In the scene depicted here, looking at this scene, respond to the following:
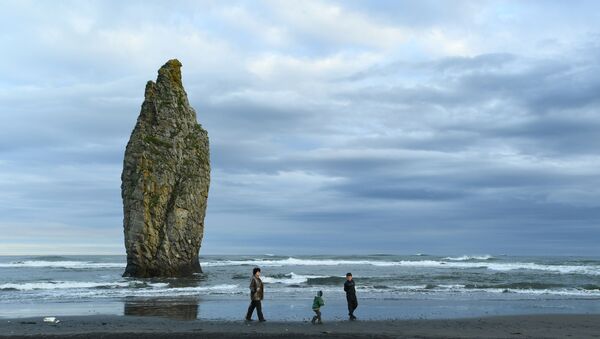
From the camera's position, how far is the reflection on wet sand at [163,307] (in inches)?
908

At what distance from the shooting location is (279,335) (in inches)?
669

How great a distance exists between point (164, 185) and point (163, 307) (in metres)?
18.4

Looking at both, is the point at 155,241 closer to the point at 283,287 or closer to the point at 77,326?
the point at 283,287

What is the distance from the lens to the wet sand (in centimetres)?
1723

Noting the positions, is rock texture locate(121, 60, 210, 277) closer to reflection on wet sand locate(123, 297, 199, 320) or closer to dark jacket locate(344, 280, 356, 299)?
reflection on wet sand locate(123, 297, 199, 320)

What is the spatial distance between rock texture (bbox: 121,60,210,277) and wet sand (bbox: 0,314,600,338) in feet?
68.0

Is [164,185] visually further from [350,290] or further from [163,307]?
[350,290]

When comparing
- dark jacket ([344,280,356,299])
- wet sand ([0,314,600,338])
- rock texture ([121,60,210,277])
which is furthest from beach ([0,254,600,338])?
rock texture ([121,60,210,277])

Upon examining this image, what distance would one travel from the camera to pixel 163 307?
25781 millimetres

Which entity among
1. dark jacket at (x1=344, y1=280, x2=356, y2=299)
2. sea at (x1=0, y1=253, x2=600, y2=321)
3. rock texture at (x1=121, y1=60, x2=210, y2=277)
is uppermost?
rock texture at (x1=121, y1=60, x2=210, y2=277)

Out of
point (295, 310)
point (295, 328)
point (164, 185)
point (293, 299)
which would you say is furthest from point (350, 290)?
point (164, 185)

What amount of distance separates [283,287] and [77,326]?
2028 centimetres

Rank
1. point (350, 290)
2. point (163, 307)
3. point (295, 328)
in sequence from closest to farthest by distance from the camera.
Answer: point (295, 328) < point (350, 290) < point (163, 307)

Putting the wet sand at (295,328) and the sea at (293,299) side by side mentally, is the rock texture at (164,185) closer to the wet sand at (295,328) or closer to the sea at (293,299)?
the sea at (293,299)
